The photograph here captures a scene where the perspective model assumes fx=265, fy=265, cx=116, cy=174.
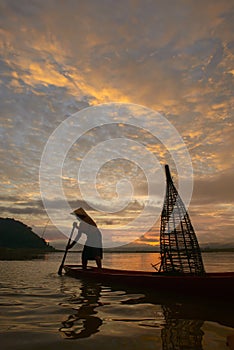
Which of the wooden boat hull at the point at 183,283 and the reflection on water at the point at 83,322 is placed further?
the wooden boat hull at the point at 183,283

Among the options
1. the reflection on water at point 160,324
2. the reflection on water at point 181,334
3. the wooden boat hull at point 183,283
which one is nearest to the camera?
the reflection on water at point 181,334

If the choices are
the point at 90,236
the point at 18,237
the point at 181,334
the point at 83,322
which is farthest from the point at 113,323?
the point at 18,237

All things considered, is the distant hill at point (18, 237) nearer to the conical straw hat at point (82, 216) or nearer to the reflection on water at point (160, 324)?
the conical straw hat at point (82, 216)

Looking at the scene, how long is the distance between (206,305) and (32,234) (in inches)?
6865

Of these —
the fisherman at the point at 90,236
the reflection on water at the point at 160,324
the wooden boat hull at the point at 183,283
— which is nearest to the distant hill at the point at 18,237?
the fisherman at the point at 90,236

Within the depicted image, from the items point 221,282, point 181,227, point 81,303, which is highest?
point 181,227

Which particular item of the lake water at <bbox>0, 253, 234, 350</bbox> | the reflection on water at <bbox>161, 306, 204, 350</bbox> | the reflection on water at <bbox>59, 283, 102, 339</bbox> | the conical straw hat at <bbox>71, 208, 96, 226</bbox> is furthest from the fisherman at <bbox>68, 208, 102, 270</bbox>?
the reflection on water at <bbox>161, 306, 204, 350</bbox>

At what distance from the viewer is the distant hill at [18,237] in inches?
5925

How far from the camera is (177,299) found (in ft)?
22.9

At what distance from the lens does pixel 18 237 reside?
157 meters

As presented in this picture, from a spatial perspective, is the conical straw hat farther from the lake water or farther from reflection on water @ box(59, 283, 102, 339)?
reflection on water @ box(59, 283, 102, 339)

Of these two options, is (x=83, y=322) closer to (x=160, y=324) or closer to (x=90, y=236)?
(x=160, y=324)

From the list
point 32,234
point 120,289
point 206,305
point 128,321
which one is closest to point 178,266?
point 120,289

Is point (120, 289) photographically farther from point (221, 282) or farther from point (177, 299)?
point (221, 282)
